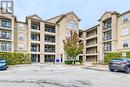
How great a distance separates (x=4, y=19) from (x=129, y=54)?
1180 inches

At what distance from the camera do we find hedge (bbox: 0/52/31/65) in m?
31.4

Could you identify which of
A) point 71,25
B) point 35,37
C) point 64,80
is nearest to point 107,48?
point 71,25

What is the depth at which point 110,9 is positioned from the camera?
46.3 meters

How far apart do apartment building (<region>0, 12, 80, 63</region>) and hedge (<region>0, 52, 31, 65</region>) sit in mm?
5738

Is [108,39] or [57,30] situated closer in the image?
[108,39]

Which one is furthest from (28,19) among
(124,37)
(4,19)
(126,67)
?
(126,67)

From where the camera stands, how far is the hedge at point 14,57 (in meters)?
31.4

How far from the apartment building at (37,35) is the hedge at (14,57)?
574cm

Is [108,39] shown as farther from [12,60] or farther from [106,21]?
[12,60]

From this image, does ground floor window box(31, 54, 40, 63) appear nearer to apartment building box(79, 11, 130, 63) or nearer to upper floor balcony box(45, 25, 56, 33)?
upper floor balcony box(45, 25, 56, 33)

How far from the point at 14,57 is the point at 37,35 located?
1428cm

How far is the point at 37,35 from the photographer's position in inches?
1825

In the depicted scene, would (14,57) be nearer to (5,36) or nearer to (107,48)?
(5,36)

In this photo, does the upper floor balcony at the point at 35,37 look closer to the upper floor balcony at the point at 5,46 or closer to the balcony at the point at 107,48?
the upper floor balcony at the point at 5,46
